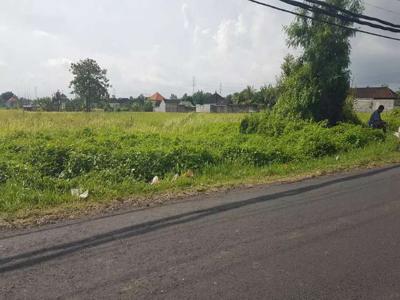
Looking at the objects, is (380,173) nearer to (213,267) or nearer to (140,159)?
(140,159)

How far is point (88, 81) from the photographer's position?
283 ft

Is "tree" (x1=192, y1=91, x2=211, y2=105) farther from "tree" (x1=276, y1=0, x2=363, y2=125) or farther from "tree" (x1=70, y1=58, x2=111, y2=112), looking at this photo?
"tree" (x1=276, y1=0, x2=363, y2=125)

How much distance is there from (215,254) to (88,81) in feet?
283

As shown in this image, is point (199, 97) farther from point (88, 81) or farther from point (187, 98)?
point (88, 81)

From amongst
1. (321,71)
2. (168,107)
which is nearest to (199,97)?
(168,107)

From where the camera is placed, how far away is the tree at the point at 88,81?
85250 mm

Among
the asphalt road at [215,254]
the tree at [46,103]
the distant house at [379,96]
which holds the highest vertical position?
the distant house at [379,96]

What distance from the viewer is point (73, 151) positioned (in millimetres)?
10305

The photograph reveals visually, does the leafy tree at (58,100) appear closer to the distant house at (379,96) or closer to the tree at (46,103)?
the tree at (46,103)

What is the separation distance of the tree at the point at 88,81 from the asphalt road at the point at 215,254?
81197 mm

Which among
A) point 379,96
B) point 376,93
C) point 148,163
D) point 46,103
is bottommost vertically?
point 148,163

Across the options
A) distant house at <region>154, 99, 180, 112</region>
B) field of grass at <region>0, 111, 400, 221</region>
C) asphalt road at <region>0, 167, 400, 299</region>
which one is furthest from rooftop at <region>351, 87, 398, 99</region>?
asphalt road at <region>0, 167, 400, 299</region>

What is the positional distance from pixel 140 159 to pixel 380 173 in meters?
5.94

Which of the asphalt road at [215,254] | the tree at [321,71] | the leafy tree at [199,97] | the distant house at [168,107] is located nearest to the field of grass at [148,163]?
the asphalt road at [215,254]
